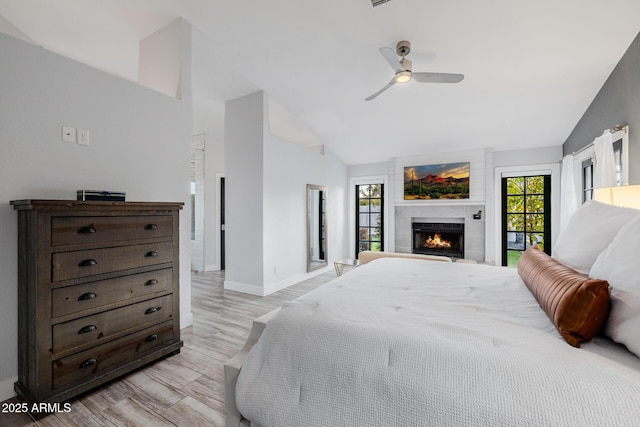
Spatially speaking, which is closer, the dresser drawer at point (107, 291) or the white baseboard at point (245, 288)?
the dresser drawer at point (107, 291)

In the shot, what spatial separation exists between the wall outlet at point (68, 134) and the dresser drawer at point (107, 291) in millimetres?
1117

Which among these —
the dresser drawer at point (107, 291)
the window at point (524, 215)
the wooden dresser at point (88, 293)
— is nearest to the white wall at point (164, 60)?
the wooden dresser at point (88, 293)

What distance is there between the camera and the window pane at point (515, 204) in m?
5.17

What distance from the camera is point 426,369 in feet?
2.97

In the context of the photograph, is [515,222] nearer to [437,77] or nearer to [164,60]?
[437,77]

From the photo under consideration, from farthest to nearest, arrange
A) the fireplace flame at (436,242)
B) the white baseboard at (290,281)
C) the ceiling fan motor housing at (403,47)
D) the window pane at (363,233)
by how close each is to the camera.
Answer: the window pane at (363,233) < the fireplace flame at (436,242) < the white baseboard at (290,281) < the ceiling fan motor housing at (403,47)

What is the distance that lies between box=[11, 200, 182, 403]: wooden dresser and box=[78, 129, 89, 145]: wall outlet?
66cm

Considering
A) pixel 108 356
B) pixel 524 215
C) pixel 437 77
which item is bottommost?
pixel 108 356

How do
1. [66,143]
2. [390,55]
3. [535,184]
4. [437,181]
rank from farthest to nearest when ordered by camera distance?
[437,181]
[535,184]
[390,55]
[66,143]

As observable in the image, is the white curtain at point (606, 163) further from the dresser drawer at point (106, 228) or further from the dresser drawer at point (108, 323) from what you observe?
the dresser drawer at point (108, 323)

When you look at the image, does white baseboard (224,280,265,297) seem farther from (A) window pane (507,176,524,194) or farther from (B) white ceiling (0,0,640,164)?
(A) window pane (507,176,524,194)

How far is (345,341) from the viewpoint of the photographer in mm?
1060

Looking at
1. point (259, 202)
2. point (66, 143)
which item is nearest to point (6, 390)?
point (66, 143)

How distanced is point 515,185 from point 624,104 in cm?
274
